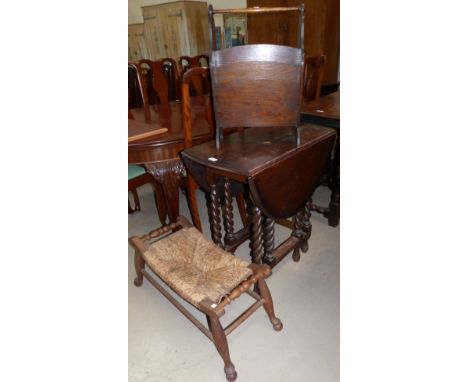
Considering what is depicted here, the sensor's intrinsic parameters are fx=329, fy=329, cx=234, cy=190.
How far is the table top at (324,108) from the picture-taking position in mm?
1872

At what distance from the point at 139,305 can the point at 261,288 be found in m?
0.67

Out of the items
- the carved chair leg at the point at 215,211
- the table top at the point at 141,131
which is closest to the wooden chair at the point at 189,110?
the table top at the point at 141,131

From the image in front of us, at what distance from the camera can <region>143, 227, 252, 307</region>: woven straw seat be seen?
127 centimetres

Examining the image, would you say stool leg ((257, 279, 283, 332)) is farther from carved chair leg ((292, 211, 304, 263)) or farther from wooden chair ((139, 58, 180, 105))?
wooden chair ((139, 58, 180, 105))

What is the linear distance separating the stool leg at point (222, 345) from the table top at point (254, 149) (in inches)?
22.1

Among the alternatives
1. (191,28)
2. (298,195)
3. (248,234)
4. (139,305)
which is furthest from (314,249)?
(191,28)

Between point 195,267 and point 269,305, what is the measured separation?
37 cm

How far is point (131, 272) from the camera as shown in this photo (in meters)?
1.91

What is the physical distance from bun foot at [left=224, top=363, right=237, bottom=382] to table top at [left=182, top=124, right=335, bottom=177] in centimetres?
74

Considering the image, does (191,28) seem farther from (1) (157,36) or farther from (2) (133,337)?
(2) (133,337)

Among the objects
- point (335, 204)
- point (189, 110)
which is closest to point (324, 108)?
point (335, 204)

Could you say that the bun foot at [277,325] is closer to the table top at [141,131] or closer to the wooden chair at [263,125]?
the wooden chair at [263,125]

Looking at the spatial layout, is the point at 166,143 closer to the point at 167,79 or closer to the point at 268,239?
the point at 268,239
